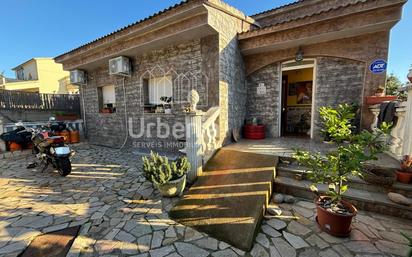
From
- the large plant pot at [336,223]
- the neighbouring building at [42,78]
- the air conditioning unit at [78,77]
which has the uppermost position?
the neighbouring building at [42,78]

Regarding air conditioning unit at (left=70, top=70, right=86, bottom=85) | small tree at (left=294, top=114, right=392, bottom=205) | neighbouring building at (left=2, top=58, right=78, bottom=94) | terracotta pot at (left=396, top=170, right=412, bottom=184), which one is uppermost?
neighbouring building at (left=2, top=58, right=78, bottom=94)

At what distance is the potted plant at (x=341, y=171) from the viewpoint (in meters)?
2.19

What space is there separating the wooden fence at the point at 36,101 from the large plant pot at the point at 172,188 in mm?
9739

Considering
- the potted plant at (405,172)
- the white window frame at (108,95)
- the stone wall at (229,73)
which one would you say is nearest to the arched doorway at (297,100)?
the stone wall at (229,73)

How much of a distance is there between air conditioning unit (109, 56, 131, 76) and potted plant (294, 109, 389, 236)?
5910 millimetres

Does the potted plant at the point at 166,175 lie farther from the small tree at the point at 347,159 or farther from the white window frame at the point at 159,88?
the white window frame at the point at 159,88

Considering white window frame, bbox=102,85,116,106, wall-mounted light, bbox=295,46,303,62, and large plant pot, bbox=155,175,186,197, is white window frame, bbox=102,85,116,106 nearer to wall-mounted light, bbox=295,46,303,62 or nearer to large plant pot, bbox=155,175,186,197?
large plant pot, bbox=155,175,186,197

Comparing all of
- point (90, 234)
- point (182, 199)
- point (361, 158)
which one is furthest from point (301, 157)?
point (90, 234)

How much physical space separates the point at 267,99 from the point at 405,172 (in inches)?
145

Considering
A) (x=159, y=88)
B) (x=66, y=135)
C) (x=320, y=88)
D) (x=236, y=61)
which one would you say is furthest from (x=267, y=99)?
(x=66, y=135)

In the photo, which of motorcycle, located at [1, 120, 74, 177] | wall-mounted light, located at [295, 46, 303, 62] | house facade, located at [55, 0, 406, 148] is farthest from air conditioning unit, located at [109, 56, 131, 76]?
wall-mounted light, located at [295, 46, 303, 62]

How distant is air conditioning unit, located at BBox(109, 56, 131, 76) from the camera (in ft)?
20.1

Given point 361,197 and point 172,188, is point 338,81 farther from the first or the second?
point 172,188

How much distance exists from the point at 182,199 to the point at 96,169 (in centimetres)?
308
